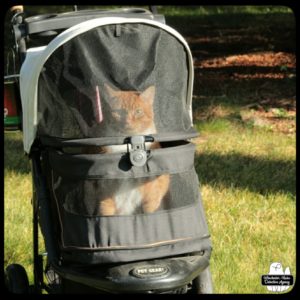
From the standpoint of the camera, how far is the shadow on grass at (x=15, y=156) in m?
6.33

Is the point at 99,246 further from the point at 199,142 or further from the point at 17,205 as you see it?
the point at 199,142

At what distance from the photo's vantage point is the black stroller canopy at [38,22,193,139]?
11.0ft

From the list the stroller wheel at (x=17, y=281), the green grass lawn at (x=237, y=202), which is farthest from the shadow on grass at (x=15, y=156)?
the stroller wheel at (x=17, y=281)

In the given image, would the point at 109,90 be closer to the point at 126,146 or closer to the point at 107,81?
the point at 107,81

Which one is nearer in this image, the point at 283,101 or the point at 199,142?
the point at 199,142

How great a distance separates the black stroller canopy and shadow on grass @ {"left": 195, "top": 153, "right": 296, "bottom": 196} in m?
2.36

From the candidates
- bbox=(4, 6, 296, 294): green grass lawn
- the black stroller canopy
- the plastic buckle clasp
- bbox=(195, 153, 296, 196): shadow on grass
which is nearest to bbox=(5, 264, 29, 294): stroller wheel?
bbox=(4, 6, 296, 294): green grass lawn

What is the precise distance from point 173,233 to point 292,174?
2896 mm

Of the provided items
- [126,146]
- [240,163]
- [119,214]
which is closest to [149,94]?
[126,146]

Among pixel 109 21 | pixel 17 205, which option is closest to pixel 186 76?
pixel 109 21

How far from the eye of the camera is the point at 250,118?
7.75m

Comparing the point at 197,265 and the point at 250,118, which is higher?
the point at 197,265

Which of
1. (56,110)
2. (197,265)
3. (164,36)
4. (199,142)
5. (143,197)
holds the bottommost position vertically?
(199,142)

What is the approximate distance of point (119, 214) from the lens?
10.8ft
